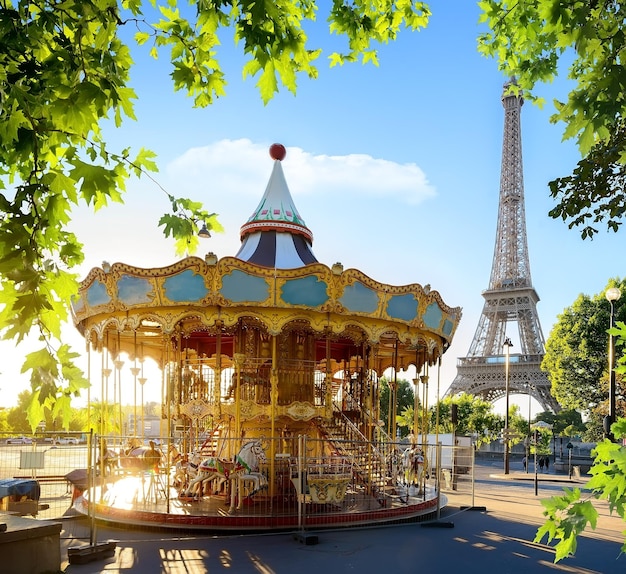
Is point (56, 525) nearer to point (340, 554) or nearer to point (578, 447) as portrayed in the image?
point (340, 554)

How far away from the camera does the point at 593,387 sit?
37.5 metres

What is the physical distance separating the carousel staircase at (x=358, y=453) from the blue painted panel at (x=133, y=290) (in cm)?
507

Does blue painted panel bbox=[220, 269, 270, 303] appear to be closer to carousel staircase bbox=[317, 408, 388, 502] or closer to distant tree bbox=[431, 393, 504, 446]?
carousel staircase bbox=[317, 408, 388, 502]

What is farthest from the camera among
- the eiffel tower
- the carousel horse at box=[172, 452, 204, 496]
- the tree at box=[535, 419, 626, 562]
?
the eiffel tower

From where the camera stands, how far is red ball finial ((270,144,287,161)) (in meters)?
17.2

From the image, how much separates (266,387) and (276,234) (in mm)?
4133

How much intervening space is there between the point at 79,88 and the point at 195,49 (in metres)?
1.84

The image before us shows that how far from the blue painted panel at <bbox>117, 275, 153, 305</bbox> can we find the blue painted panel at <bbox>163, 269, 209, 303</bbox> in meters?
0.44

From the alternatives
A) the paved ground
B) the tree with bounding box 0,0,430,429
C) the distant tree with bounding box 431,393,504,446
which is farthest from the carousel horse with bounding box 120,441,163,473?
the distant tree with bounding box 431,393,504,446

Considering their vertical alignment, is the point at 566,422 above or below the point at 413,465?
below

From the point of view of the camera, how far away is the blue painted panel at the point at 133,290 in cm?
1236

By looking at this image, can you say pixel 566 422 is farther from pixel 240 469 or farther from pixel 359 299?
pixel 240 469

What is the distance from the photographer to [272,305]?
12.2 m

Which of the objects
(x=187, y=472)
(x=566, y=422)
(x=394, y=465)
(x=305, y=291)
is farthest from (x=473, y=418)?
(x=305, y=291)
